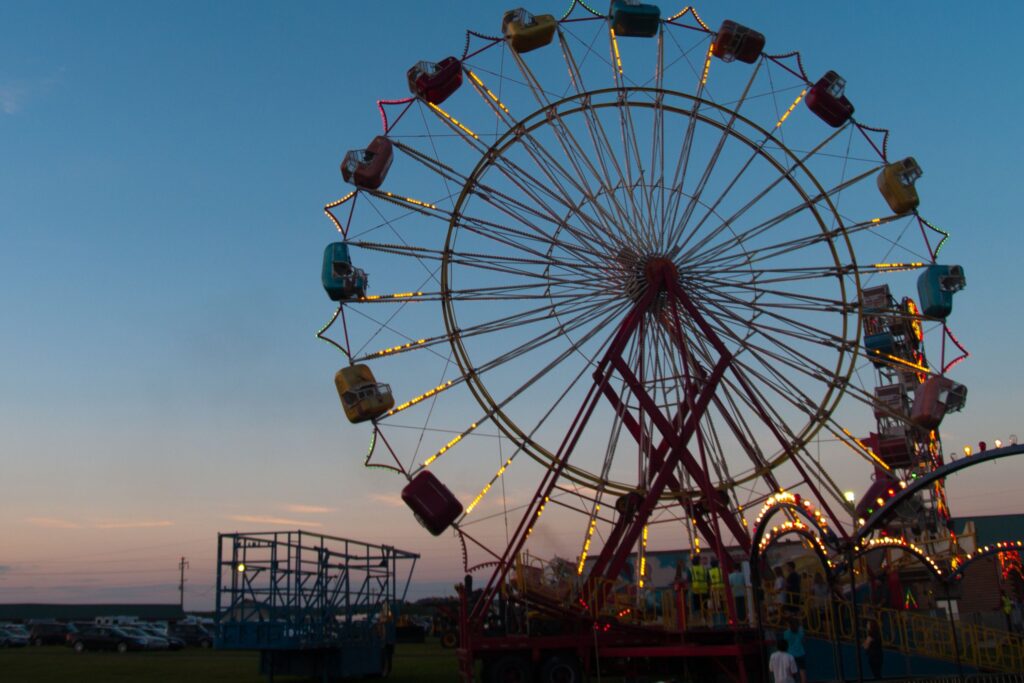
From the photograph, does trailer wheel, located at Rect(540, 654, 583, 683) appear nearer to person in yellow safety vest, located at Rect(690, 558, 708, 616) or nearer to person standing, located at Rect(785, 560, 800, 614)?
person in yellow safety vest, located at Rect(690, 558, 708, 616)

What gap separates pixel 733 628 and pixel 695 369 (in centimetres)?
574

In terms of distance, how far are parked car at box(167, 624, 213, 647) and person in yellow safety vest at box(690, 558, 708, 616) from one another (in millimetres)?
30658

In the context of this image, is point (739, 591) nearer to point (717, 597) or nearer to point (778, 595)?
point (717, 597)

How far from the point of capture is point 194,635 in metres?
43.3

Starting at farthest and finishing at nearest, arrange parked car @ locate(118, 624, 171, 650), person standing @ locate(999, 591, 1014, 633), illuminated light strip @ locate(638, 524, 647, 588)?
parked car @ locate(118, 624, 171, 650) < person standing @ locate(999, 591, 1014, 633) < illuminated light strip @ locate(638, 524, 647, 588)

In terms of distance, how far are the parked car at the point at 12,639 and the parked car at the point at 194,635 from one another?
6.07m

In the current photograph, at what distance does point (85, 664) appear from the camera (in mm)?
26922

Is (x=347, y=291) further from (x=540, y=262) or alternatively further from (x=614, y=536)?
(x=614, y=536)

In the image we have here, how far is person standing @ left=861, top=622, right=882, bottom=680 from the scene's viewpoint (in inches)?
646

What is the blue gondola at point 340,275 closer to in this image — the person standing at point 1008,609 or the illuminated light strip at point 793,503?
the illuminated light strip at point 793,503

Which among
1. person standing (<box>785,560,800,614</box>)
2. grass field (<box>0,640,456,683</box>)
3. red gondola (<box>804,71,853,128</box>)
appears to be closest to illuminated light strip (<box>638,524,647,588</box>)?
person standing (<box>785,560,800,614</box>)

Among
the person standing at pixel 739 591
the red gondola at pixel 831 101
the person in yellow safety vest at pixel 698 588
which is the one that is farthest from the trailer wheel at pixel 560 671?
the red gondola at pixel 831 101

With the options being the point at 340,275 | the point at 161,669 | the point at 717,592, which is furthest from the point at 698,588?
the point at 161,669

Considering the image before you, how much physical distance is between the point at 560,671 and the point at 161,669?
1264 cm
